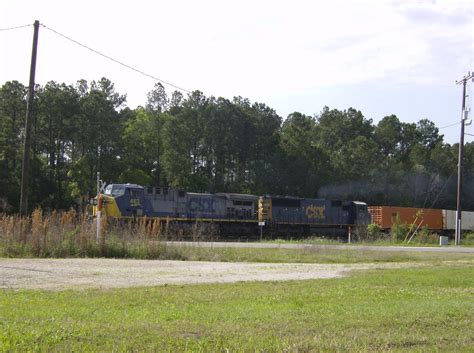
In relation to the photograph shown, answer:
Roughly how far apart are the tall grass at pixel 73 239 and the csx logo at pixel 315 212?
1218 inches

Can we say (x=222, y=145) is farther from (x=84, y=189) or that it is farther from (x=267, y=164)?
(x=84, y=189)

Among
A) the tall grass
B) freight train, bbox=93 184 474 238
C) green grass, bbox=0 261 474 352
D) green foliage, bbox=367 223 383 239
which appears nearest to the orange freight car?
freight train, bbox=93 184 474 238

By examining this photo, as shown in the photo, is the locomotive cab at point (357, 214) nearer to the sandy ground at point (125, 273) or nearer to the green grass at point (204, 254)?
the green grass at point (204, 254)

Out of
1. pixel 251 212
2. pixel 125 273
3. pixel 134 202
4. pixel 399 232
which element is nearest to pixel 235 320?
pixel 125 273

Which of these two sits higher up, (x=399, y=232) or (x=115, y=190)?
(x=115, y=190)

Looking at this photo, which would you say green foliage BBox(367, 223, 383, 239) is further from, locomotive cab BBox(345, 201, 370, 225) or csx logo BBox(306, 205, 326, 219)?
csx logo BBox(306, 205, 326, 219)

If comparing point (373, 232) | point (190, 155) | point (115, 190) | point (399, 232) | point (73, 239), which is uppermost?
point (190, 155)

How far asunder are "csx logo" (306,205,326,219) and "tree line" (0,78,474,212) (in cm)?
2053

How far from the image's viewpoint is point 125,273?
1593 centimetres

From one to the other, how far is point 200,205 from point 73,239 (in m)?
25.6

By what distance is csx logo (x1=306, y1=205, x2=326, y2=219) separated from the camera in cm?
5288

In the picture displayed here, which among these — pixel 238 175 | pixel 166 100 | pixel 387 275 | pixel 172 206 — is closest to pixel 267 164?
pixel 238 175

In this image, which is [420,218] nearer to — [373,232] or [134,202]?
[373,232]

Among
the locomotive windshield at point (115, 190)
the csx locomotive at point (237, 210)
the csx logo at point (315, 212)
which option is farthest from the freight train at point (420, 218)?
the locomotive windshield at point (115, 190)
